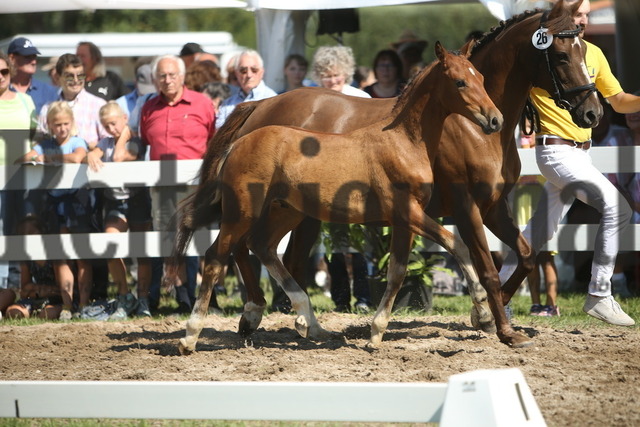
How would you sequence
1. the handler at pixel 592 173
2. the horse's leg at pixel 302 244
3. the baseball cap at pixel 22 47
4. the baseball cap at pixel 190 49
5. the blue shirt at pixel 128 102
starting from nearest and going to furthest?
the handler at pixel 592 173, the horse's leg at pixel 302 244, the blue shirt at pixel 128 102, the baseball cap at pixel 22 47, the baseball cap at pixel 190 49

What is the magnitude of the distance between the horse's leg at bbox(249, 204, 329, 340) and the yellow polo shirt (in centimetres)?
190

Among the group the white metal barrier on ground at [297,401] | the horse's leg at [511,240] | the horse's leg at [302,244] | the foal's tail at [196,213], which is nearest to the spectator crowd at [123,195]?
the horse's leg at [302,244]

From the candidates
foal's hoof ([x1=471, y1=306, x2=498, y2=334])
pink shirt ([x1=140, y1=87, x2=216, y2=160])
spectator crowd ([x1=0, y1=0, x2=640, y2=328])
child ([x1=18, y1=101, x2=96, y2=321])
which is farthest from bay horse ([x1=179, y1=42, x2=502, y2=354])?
child ([x1=18, y1=101, x2=96, y2=321])

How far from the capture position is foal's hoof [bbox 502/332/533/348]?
5.86m

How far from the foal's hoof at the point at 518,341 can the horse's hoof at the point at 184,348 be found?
206 cm

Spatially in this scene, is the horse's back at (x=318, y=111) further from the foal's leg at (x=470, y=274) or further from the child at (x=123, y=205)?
the child at (x=123, y=205)

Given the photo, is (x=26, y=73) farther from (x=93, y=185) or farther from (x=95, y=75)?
(x=93, y=185)

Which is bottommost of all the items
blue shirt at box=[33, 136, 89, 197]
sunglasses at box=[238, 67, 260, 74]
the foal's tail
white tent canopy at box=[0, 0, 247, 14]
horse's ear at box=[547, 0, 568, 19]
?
the foal's tail

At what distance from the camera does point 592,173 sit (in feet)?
20.8

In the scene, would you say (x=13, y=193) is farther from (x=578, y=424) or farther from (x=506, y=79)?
(x=578, y=424)

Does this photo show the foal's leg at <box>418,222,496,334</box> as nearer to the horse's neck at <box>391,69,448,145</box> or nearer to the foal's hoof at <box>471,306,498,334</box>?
the foal's hoof at <box>471,306,498,334</box>

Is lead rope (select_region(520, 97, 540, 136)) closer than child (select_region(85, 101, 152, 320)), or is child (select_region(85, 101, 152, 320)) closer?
lead rope (select_region(520, 97, 540, 136))

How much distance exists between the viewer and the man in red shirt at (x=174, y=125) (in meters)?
8.25

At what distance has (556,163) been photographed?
6.45 meters
